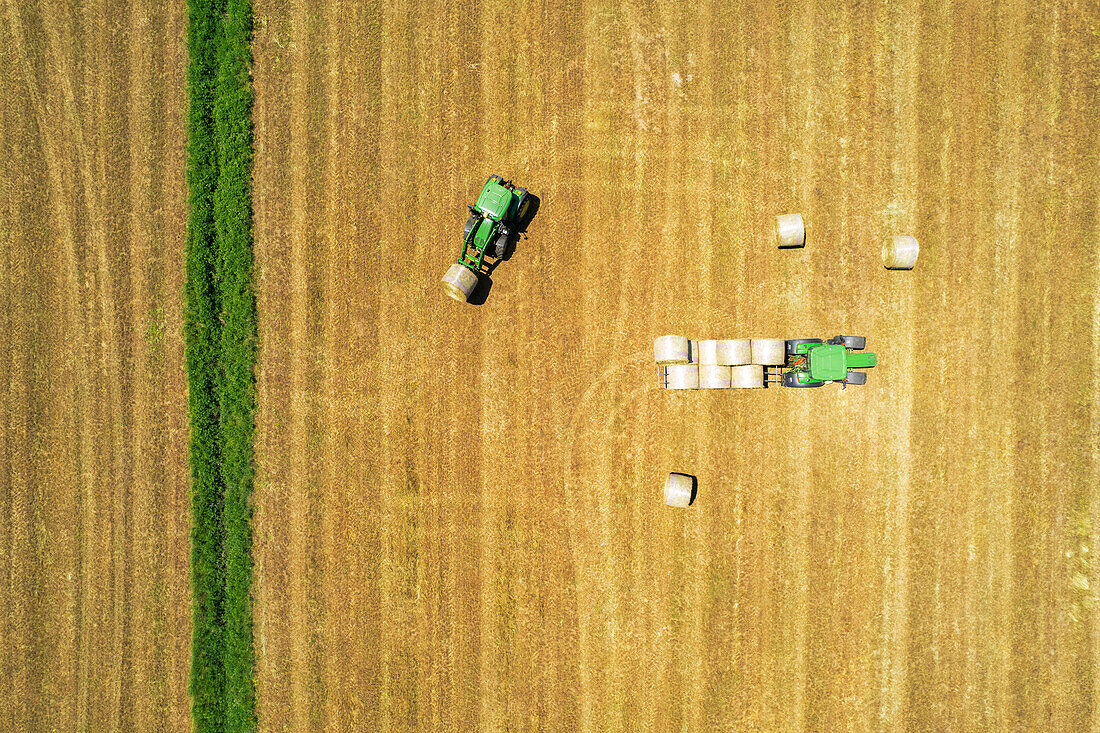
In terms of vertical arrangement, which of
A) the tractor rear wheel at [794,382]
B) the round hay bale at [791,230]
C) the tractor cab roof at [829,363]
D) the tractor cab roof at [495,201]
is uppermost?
the tractor cab roof at [495,201]

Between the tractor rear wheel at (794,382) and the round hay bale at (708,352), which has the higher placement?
the round hay bale at (708,352)

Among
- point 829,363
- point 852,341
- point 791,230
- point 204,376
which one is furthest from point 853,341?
point 204,376

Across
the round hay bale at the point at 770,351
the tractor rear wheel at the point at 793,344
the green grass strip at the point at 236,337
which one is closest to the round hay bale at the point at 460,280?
the green grass strip at the point at 236,337

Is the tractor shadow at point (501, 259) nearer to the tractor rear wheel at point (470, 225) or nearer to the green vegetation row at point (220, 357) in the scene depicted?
the tractor rear wheel at point (470, 225)

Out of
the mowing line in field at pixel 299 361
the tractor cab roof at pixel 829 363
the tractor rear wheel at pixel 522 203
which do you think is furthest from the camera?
the mowing line in field at pixel 299 361

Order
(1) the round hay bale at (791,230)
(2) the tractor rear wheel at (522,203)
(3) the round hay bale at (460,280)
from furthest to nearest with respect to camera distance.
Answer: (2) the tractor rear wheel at (522,203) < (3) the round hay bale at (460,280) < (1) the round hay bale at (791,230)

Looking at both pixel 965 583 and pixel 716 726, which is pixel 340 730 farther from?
pixel 965 583

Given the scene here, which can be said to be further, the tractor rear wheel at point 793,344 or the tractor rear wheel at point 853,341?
the tractor rear wheel at point 793,344

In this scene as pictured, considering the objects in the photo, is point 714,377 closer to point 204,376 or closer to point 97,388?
point 204,376
